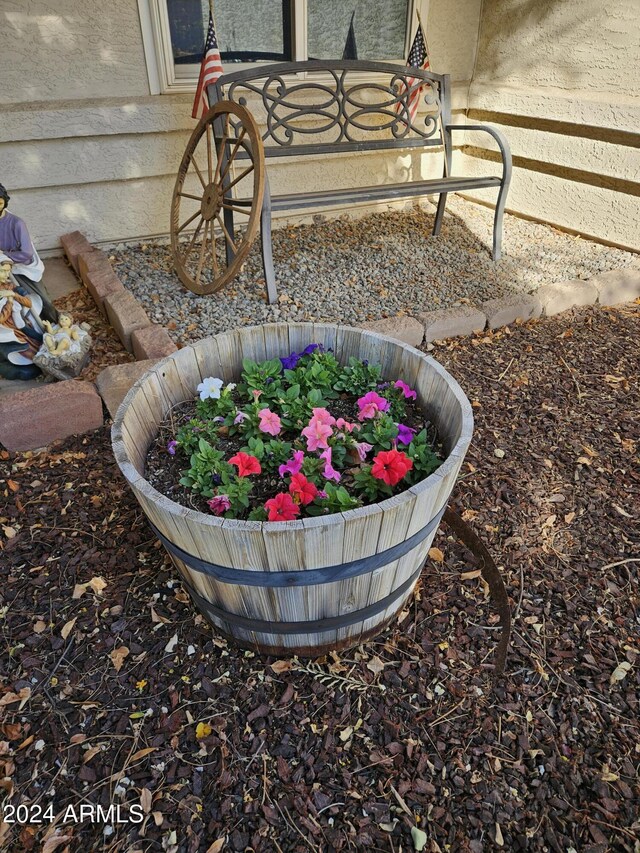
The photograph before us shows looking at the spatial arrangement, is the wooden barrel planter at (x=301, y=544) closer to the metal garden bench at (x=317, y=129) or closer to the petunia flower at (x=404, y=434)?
the petunia flower at (x=404, y=434)

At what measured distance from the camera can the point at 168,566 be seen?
187 cm

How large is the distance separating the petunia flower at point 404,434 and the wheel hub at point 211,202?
2.11 meters

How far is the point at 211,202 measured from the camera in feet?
10.5

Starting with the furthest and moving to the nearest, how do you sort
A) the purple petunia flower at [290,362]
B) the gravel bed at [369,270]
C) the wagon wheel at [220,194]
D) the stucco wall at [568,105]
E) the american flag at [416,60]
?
the american flag at [416,60] → the stucco wall at [568,105] → the gravel bed at [369,270] → the wagon wheel at [220,194] → the purple petunia flower at [290,362]

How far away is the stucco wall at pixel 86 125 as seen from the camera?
326 cm

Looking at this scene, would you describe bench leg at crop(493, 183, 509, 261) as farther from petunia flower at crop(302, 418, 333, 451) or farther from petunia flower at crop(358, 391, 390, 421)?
petunia flower at crop(302, 418, 333, 451)

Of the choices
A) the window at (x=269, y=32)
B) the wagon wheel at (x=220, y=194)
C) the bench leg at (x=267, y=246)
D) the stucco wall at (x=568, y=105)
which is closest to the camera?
the wagon wheel at (x=220, y=194)

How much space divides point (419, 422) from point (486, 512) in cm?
56

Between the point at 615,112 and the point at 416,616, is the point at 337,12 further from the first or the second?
the point at 416,616

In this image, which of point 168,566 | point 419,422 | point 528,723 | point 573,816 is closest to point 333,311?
point 419,422

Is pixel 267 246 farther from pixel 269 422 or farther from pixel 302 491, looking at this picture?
pixel 302 491

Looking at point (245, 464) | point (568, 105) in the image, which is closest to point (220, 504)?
point (245, 464)

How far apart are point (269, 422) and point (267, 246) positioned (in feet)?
5.53

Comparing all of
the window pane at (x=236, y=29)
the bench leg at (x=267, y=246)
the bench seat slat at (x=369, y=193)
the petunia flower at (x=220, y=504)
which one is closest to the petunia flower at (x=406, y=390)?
the petunia flower at (x=220, y=504)
